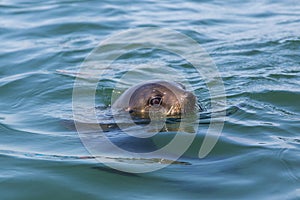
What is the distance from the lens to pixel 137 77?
8.48 m

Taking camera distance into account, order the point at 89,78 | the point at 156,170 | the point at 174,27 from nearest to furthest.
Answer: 1. the point at 156,170
2. the point at 89,78
3. the point at 174,27

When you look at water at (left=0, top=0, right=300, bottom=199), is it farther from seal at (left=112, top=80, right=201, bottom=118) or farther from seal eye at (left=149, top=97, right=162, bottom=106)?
seal eye at (left=149, top=97, right=162, bottom=106)

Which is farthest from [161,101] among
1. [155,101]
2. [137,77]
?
[137,77]

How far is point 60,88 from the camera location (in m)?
7.85

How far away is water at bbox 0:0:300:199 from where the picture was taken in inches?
188

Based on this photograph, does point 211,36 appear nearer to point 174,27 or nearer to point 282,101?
point 174,27

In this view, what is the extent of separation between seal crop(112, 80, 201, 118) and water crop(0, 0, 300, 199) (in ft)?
1.06

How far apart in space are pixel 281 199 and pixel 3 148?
265 cm

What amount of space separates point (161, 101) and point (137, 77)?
7.53ft

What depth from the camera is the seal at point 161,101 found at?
6219 mm

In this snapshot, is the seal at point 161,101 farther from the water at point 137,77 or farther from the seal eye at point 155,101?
the water at point 137,77

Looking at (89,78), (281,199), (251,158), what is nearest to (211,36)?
(89,78)

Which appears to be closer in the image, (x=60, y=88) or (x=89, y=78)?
(x=60, y=88)

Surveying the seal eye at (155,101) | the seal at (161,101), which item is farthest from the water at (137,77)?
the seal eye at (155,101)
